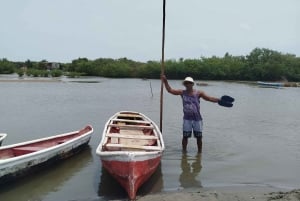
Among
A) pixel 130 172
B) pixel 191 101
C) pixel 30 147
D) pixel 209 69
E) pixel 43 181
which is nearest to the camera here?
pixel 130 172

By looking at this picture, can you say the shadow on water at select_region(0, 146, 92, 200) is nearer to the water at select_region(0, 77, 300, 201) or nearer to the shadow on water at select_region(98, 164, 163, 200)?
the water at select_region(0, 77, 300, 201)

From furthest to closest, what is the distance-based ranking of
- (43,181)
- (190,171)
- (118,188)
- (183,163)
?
1. (183,163)
2. (190,171)
3. (43,181)
4. (118,188)

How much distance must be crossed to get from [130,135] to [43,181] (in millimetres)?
2345

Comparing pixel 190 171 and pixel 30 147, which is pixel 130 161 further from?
pixel 30 147

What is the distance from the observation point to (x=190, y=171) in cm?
1013

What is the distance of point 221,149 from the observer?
12891 millimetres

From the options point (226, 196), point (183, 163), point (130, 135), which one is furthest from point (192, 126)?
point (226, 196)

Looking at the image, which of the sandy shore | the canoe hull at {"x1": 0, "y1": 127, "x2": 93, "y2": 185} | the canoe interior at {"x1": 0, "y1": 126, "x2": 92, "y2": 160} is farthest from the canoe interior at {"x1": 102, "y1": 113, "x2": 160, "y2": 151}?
the canoe interior at {"x1": 0, "y1": 126, "x2": 92, "y2": 160}

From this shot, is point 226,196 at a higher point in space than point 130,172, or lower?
lower

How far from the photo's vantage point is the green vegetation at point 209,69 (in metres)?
90.1

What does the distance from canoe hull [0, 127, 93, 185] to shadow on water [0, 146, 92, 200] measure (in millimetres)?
150

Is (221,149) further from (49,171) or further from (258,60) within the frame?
(258,60)

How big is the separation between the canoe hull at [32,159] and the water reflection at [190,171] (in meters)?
2.99

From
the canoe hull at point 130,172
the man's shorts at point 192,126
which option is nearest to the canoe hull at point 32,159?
the canoe hull at point 130,172
